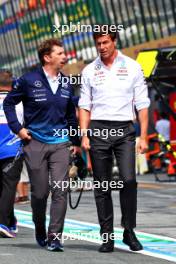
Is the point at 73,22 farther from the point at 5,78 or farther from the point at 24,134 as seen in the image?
the point at 24,134

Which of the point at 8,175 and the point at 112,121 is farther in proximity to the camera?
the point at 8,175

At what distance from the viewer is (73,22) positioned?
5331 centimetres

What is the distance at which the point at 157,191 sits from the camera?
2038 cm

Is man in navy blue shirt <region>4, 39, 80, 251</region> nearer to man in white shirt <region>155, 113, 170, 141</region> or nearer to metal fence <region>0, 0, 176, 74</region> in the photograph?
man in white shirt <region>155, 113, 170, 141</region>

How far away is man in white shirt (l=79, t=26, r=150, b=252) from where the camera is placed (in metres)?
9.72

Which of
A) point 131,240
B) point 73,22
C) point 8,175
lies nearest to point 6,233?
point 8,175

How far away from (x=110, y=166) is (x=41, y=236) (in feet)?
3.20

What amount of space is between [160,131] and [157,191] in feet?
20.4

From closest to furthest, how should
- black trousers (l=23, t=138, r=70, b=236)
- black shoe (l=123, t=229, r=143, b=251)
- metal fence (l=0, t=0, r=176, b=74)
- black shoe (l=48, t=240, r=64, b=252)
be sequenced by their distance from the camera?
black shoe (l=123, t=229, r=143, b=251) → black shoe (l=48, t=240, r=64, b=252) → black trousers (l=23, t=138, r=70, b=236) → metal fence (l=0, t=0, r=176, b=74)

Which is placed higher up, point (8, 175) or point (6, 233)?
point (8, 175)

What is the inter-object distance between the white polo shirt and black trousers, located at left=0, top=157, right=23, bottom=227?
2.26m

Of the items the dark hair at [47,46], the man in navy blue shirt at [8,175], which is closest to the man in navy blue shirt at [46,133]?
the dark hair at [47,46]

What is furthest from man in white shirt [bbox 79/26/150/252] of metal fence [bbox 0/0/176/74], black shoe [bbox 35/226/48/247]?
metal fence [bbox 0/0/176/74]

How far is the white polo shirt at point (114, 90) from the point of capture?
9.72 m
